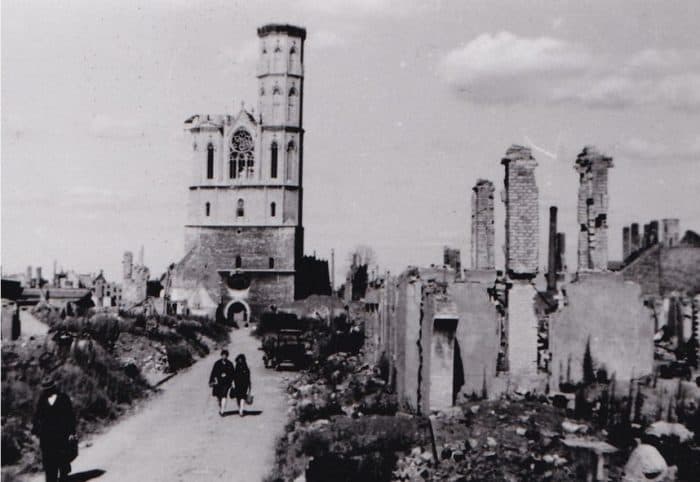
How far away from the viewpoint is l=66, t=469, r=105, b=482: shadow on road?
1044cm

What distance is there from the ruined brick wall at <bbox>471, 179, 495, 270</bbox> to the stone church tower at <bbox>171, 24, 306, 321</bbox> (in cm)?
3835

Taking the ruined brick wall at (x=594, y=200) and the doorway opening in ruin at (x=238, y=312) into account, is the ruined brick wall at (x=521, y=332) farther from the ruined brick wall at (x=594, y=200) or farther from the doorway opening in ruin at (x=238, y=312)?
the doorway opening in ruin at (x=238, y=312)

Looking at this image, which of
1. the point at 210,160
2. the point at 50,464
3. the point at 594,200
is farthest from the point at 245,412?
the point at 210,160

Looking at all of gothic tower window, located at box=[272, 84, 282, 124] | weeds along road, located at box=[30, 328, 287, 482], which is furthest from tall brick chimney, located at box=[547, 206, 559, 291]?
gothic tower window, located at box=[272, 84, 282, 124]

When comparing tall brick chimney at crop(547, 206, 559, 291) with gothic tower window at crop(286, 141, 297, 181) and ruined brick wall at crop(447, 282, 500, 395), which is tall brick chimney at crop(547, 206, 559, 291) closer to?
ruined brick wall at crop(447, 282, 500, 395)

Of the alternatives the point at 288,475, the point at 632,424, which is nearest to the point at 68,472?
the point at 288,475

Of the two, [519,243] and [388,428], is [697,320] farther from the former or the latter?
[388,428]

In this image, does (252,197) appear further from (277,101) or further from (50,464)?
(50,464)

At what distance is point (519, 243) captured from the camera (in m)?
15.7

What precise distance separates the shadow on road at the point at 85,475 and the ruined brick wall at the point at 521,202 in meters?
8.83

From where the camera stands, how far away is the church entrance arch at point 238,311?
57.5 meters

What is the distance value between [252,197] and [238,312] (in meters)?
8.96

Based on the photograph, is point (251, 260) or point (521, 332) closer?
point (521, 332)

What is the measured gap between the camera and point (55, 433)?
31.6 feet
